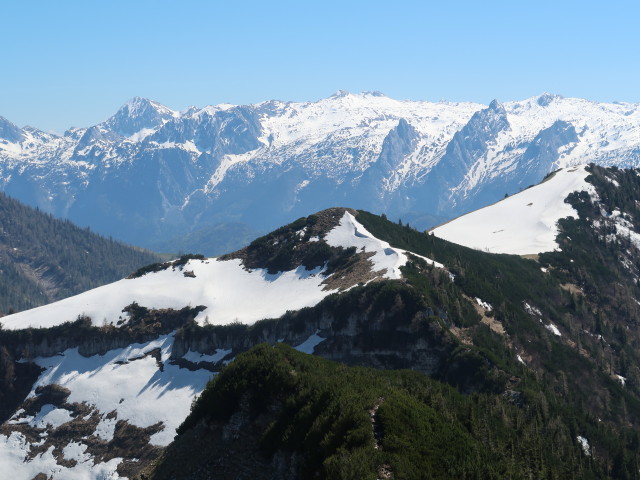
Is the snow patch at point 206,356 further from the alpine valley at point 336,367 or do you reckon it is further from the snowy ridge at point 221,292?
the snowy ridge at point 221,292

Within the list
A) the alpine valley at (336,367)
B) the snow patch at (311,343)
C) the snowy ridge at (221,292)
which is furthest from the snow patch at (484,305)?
the snow patch at (311,343)

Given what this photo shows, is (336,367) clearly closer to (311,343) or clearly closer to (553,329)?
(311,343)

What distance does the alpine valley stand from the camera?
62.5 metres

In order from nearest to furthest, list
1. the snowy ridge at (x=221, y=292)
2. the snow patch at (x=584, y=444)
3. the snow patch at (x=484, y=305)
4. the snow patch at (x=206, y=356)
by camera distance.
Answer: the snow patch at (x=584, y=444)
the snow patch at (x=206, y=356)
the snow patch at (x=484, y=305)
the snowy ridge at (x=221, y=292)

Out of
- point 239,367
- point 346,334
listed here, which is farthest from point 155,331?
point 239,367

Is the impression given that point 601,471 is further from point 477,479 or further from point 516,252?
point 516,252

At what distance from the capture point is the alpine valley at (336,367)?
62469mm

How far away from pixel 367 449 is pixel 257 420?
53.4ft

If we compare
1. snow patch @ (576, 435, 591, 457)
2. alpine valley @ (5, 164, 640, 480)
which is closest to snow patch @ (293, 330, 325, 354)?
alpine valley @ (5, 164, 640, 480)

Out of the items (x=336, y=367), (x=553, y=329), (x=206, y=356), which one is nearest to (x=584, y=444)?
(x=336, y=367)

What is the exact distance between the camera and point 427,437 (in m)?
58.8

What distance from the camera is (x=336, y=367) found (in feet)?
254

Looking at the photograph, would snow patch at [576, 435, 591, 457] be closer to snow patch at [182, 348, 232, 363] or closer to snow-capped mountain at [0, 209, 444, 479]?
snow-capped mountain at [0, 209, 444, 479]

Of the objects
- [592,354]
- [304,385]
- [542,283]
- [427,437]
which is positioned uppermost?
[304,385]
